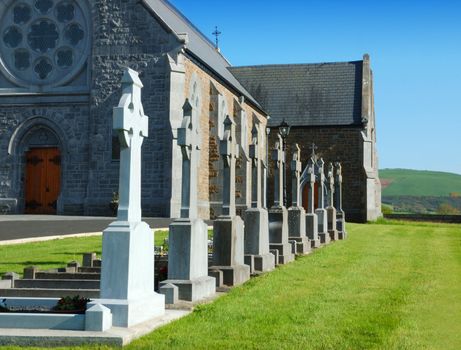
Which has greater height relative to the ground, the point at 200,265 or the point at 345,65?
the point at 345,65

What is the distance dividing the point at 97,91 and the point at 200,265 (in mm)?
18885

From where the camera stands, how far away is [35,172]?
27.0m

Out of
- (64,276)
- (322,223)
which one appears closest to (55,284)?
(64,276)

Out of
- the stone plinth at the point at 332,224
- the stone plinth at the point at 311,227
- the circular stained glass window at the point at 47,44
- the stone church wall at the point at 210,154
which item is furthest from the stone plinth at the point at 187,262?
the circular stained glass window at the point at 47,44

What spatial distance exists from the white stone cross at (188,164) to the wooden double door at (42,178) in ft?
62.8

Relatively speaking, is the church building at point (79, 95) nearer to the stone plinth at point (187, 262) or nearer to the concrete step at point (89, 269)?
the concrete step at point (89, 269)

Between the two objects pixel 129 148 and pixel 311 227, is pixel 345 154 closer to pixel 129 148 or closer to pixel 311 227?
pixel 311 227

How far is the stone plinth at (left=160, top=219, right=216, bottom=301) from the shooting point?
822 cm

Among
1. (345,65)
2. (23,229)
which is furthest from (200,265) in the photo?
(345,65)

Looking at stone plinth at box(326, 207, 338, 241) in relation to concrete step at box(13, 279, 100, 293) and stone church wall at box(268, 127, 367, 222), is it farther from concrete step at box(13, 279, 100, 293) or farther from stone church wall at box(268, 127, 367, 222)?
stone church wall at box(268, 127, 367, 222)

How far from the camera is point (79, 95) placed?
2642cm

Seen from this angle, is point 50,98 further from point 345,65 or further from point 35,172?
point 345,65

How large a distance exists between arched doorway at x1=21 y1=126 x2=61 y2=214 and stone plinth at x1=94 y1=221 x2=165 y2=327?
69.2 ft

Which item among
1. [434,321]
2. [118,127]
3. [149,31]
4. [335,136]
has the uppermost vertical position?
[149,31]
